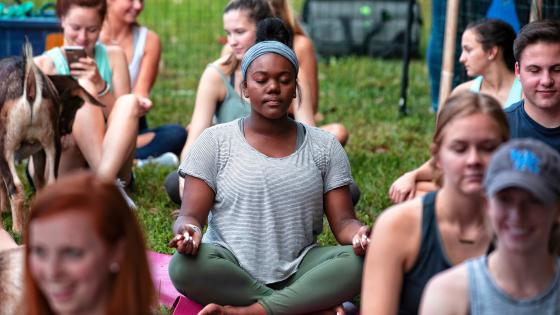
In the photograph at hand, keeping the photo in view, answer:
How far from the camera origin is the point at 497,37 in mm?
6371

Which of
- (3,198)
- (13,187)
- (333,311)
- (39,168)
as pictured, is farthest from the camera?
(3,198)

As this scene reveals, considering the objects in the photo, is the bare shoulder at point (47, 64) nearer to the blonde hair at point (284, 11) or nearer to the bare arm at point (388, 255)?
the blonde hair at point (284, 11)

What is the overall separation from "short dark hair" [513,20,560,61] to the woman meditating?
0.97 meters

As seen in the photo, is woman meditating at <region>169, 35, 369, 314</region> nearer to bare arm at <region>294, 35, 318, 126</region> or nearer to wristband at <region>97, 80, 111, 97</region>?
bare arm at <region>294, 35, 318, 126</region>

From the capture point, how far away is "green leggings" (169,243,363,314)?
14.8 ft

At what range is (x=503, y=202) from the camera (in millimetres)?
2822

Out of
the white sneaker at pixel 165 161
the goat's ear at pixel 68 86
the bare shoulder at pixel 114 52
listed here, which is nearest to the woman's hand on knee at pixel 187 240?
the goat's ear at pixel 68 86

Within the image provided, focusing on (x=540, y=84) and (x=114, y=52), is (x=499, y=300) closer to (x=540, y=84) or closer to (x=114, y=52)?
(x=540, y=84)

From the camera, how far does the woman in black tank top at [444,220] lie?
10.9 ft

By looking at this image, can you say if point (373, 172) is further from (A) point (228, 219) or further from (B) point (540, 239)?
(B) point (540, 239)

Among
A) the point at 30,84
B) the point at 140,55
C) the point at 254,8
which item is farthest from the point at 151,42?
the point at 30,84

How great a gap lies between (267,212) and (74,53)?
2.41 meters

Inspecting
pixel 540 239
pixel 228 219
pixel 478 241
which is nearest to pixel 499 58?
pixel 228 219

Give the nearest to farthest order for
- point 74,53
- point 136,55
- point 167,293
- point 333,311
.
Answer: point 333,311 < point 167,293 < point 74,53 < point 136,55
